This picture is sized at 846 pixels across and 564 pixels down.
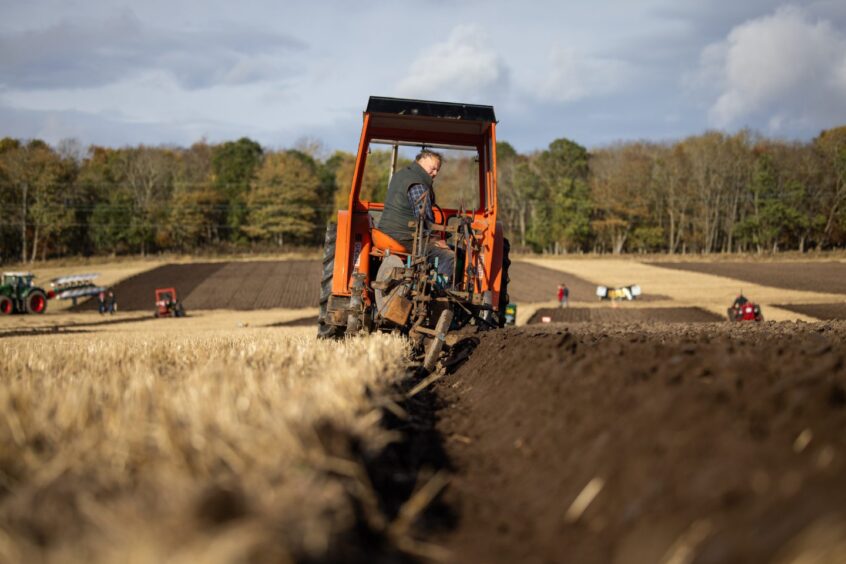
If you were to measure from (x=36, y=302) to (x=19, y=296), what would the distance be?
0.72 m

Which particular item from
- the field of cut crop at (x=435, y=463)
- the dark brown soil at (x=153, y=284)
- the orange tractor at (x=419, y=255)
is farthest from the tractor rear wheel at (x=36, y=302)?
the field of cut crop at (x=435, y=463)

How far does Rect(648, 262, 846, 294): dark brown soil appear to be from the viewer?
137 ft

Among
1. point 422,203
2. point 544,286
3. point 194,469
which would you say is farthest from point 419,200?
point 544,286

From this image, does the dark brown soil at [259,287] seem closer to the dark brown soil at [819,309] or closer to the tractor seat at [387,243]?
the dark brown soil at [819,309]

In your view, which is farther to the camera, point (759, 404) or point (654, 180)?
point (654, 180)

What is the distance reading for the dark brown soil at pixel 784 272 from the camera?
41.8 m

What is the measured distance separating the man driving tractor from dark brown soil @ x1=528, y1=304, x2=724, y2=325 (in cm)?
2021

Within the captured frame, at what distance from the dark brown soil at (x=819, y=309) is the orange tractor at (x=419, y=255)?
785 inches

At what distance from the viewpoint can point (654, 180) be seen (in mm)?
78125

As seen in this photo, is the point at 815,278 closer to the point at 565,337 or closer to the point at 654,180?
the point at 654,180

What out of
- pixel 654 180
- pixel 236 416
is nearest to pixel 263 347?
pixel 236 416

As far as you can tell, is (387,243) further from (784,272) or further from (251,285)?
(784,272)

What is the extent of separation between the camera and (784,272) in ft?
161

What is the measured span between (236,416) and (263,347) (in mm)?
3268
